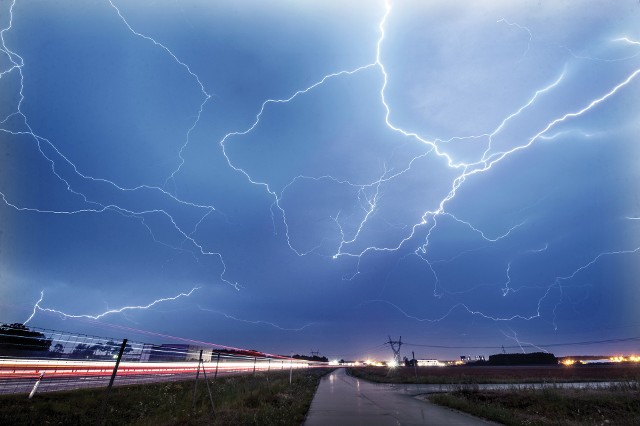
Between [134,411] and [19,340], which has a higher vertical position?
[19,340]

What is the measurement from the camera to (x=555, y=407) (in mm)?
11602

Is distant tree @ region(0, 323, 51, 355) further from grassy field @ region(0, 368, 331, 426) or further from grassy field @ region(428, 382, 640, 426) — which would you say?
grassy field @ region(428, 382, 640, 426)

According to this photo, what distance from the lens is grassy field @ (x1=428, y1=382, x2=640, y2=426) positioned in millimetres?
9375

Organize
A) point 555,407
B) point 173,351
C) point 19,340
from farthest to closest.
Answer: point 19,340 → point 555,407 → point 173,351

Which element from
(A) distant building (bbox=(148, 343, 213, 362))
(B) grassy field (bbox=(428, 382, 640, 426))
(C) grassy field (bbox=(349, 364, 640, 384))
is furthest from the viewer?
(C) grassy field (bbox=(349, 364, 640, 384))

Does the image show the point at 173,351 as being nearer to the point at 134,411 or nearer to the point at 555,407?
the point at 134,411

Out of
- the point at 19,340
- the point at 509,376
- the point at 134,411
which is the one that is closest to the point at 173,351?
the point at 134,411

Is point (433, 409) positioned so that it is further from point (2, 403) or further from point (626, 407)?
point (2, 403)

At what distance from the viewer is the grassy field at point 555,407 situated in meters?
9.38

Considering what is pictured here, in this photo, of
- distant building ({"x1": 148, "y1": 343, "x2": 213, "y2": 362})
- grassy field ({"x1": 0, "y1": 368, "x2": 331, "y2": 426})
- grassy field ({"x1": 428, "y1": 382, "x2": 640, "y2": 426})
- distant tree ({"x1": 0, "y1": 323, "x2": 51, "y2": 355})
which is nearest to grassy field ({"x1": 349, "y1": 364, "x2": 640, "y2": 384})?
grassy field ({"x1": 428, "y1": 382, "x2": 640, "y2": 426})

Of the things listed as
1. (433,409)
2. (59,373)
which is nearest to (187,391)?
(59,373)

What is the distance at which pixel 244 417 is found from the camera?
8086 millimetres

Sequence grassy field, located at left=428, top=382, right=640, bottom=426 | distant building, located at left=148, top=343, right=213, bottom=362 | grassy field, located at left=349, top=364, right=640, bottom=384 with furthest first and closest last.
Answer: grassy field, located at left=349, top=364, right=640, bottom=384 → distant building, located at left=148, top=343, right=213, bottom=362 → grassy field, located at left=428, top=382, right=640, bottom=426

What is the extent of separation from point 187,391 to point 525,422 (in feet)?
41.6
